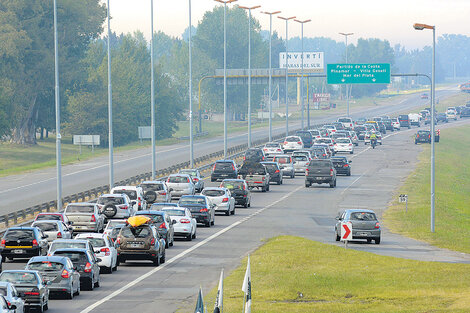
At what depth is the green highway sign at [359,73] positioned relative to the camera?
3831 inches

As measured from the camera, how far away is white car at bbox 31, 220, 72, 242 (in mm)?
37625

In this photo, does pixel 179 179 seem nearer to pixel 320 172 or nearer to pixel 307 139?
pixel 320 172

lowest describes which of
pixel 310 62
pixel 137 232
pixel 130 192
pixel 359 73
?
pixel 130 192

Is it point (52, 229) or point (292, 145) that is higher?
point (292, 145)

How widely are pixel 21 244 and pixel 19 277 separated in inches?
417

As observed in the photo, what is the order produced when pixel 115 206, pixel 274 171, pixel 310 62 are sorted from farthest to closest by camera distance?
1. pixel 310 62
2. pixel 274 171
3. pixel 115 206

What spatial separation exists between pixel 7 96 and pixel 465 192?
Answer: 52045 millimetres

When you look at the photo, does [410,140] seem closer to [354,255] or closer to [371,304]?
[354,255]

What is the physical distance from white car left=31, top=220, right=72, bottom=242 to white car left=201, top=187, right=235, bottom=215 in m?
14.2

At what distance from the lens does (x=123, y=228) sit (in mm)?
33344

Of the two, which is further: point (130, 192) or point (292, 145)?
point (292, 145)

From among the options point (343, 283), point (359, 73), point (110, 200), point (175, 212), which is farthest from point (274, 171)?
point (343, 283)

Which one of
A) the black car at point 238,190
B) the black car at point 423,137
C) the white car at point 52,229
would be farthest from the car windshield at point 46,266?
the black car at point 423,137

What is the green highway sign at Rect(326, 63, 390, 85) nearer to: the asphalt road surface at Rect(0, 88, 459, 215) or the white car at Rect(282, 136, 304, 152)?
the white car at Rect(282, 136, 304, 152)
